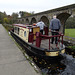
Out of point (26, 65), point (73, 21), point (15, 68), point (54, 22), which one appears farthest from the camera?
point (73, 21)

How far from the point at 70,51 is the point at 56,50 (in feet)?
8.67

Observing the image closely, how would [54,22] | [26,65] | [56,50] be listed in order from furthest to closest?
[54,22], [56,50], [26,65]

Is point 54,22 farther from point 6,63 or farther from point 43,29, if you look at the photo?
point 6,63

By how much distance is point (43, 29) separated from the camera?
6.80 meters

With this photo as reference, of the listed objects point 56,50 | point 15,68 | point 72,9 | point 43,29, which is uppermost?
point 72,9

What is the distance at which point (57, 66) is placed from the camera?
4.52 meters

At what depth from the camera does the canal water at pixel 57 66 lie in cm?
398

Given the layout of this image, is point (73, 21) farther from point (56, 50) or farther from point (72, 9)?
point (56, 50)

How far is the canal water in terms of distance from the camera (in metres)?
3.98

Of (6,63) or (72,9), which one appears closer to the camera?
(6,63)

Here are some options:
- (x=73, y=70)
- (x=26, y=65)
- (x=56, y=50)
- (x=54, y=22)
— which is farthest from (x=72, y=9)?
(x=26, y=65)

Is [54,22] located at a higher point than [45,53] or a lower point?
higher

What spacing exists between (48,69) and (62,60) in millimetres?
1154

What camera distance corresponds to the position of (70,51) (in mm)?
6781
